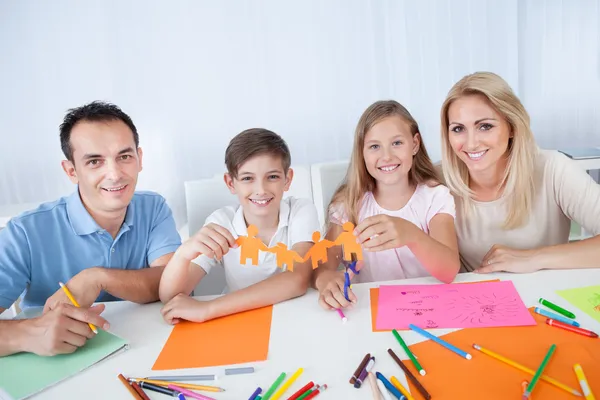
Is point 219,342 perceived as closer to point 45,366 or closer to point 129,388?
point 129,388

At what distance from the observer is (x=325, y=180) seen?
6.14 feet

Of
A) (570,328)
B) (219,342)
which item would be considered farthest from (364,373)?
(570,328)

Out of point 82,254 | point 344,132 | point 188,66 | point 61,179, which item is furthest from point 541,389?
point 61,179

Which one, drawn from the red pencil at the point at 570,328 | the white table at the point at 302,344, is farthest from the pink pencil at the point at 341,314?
the red pencil at the point at 570,328

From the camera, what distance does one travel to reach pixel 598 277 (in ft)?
3.76

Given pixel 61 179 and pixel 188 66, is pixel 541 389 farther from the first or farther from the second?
pixel 61 179

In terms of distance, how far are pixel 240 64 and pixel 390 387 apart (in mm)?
2344

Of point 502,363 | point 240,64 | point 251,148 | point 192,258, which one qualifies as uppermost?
point 240,64

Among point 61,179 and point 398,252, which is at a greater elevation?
point 61,179

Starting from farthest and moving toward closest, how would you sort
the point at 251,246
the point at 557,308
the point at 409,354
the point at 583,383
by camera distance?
the point at 251,246, the point at 557,308, the point at 409,354, the point at 583,383

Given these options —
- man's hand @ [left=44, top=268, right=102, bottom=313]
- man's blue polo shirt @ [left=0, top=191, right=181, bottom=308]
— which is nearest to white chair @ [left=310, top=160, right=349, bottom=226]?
man's blue polo shirt @ [left=0, top=191, right=181, bottom=308]

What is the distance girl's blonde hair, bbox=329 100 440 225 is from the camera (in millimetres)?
1536

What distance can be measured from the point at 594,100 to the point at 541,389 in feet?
9.74

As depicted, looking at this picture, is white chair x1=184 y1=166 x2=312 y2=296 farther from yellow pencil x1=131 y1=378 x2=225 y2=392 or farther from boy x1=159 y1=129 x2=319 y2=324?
yellow pencil x1=131 y1=378 x2=225 y2=392
